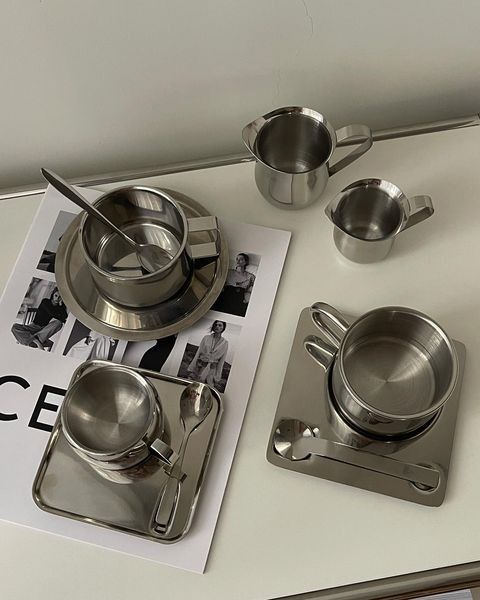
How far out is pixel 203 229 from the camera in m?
0.69

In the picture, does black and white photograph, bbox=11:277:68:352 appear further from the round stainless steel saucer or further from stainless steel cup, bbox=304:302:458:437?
stainless steel cup, bbox=304:302:458:437

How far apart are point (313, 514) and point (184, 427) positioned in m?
0.15

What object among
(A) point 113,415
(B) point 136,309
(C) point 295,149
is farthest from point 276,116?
(A) point 113,415

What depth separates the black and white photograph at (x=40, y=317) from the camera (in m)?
0.71

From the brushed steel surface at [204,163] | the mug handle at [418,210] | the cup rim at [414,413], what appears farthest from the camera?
the brushed steel surface at [204,163]

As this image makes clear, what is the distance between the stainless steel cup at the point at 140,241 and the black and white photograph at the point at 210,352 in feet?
0.18

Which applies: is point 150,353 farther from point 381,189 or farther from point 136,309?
point 381,189

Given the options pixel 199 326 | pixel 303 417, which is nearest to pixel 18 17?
pixel 199 326

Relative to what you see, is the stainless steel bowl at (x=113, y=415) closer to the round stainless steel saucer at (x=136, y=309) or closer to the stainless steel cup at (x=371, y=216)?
the round stainless steel saucer at (x=136, y=309)

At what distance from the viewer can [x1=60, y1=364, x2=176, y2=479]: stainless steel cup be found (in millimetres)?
603

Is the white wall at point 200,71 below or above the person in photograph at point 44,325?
above

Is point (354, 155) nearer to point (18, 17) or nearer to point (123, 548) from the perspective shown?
point (18, 17)

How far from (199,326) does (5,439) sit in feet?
0.75

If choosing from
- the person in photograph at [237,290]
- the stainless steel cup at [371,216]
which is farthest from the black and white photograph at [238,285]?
the stainless steel cup at [371,216]
